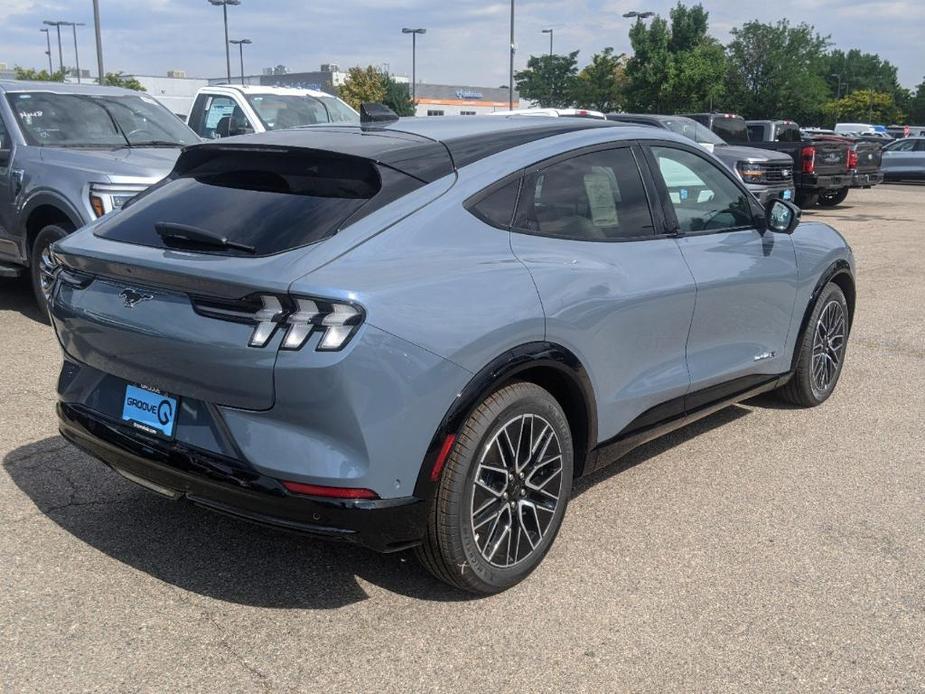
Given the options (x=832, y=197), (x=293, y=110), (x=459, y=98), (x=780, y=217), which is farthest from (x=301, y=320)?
(x=459, y=98)

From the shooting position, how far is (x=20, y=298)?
27.9ft

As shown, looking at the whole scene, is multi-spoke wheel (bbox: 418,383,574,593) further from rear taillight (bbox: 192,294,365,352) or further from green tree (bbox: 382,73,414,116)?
green tree (bbox: 382,73,414,116)

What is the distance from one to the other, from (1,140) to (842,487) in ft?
23.2

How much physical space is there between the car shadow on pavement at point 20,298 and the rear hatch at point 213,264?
4502mm

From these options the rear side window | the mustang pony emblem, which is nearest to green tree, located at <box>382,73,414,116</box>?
the rear side window

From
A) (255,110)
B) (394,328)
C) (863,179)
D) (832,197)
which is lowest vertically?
(832,197)

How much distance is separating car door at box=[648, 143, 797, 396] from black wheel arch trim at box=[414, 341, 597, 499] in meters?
0.83

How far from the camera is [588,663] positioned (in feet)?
9.72

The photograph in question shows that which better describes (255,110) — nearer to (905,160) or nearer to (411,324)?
(411,324)

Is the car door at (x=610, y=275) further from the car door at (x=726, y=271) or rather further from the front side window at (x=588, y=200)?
the car door at (x=726, y=271)

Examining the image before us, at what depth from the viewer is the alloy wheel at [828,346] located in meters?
5.49

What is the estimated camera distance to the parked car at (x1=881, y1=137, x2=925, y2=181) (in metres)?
29.4

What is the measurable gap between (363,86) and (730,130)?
1495 inches

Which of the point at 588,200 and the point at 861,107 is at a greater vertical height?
the point at 861,107
